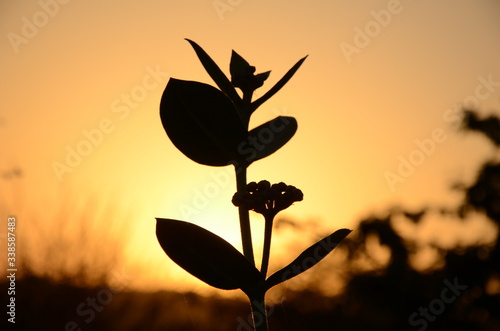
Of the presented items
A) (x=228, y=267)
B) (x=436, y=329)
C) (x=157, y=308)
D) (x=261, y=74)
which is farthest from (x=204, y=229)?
(x=436, y=329)

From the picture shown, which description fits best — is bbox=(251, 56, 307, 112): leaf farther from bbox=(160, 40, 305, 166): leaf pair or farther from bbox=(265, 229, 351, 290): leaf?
bbox=(265, 229, 351, 290): leaf

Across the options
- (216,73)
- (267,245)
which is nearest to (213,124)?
(216,73)

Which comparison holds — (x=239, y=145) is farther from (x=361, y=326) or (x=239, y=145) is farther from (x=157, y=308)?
(x=361, y=326)

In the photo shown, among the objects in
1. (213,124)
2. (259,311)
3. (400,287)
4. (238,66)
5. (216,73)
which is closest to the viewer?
(259,311)

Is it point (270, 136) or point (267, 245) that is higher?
point (270, 136)

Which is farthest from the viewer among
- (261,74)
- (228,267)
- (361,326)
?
(361,326)

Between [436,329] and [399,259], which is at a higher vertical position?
[399,259]

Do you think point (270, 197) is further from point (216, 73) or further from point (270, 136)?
point (216, 73)

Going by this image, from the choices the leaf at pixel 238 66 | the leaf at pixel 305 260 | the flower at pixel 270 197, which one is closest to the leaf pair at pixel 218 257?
the leaf at pixel 305 260

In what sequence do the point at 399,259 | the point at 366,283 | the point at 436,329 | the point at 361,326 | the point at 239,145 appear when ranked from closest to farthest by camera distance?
the point at 239,145 → the point at 361,326 → the point at 436,329 → the point at 366,283 → the point at 399,259
